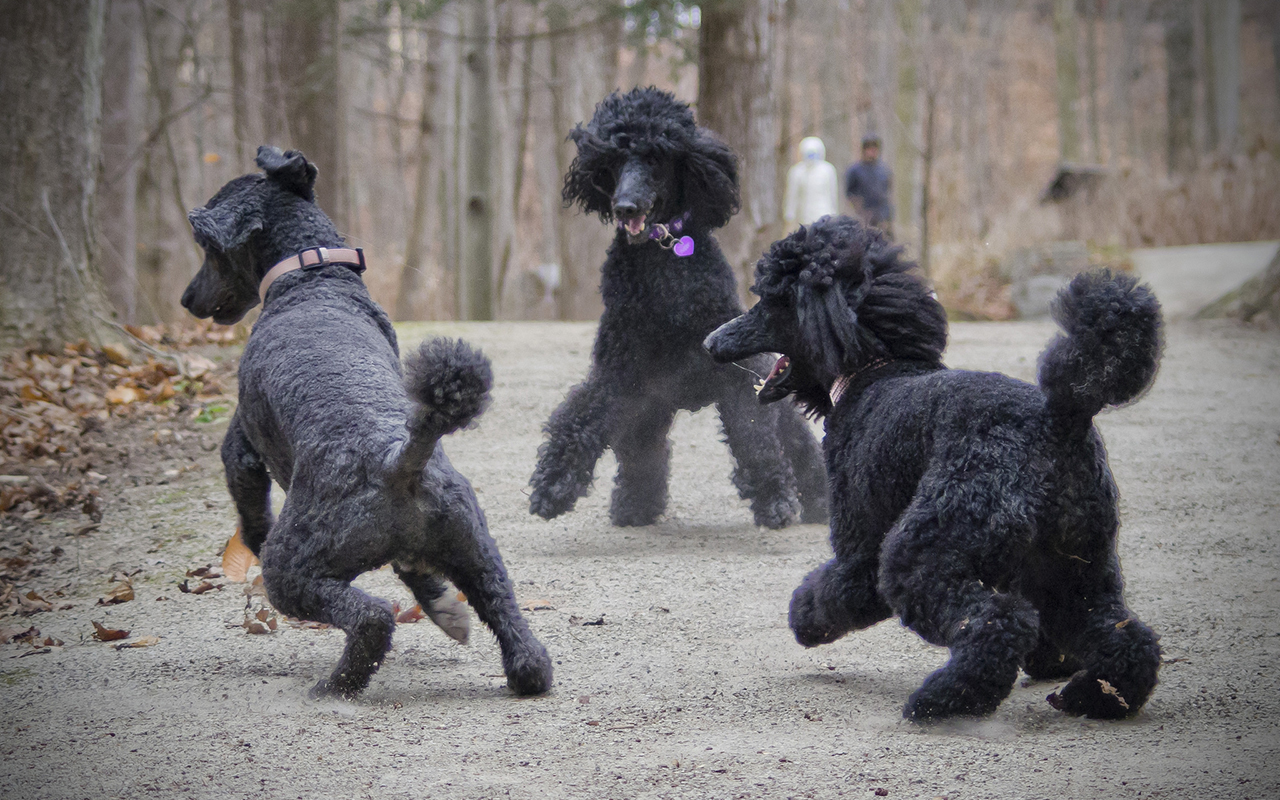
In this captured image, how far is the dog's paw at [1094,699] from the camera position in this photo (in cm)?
301

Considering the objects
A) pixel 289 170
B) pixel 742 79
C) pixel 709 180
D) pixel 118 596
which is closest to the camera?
pixel 289 170

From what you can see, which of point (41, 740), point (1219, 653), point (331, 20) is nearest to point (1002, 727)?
point (1219, 653)

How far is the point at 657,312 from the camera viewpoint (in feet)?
17.7

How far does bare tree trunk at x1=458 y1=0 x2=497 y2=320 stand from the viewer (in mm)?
16781

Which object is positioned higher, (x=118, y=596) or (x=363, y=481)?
(x=363, y=481)

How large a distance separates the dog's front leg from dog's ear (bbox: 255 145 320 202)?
3.06 ft

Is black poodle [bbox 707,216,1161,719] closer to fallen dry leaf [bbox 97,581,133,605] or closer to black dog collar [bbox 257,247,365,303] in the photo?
black dog collar [bbox 257,247,365,303]

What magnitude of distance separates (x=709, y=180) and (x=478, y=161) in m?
12.3

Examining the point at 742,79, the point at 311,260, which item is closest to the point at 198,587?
the point at 311,260

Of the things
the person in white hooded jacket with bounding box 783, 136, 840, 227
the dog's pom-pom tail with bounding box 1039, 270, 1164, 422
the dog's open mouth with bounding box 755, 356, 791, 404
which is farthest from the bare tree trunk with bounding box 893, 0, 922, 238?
the dog's pom-pom tail with bounding box 1039, 270, 1164, 422

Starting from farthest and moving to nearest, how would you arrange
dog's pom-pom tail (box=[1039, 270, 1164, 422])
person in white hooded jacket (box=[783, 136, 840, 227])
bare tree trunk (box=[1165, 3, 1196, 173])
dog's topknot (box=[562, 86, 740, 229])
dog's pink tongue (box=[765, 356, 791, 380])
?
bare tree trunk (box=[1165, 3, 1196, 173])
person in white hooded jacket (box=[783, 136, 840, 227])
dog's topknot (box=[562, 86, 740, 229])
dog's pink tongue (box=[765, 356, 791, 380])
dog's pom-pom tail (box=[1039, 270, 1164, 422])

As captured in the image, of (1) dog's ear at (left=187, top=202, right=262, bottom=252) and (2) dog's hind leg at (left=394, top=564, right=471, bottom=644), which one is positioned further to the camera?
(1) dog's ear at (left=187, top=202, right=262, bottom=252)

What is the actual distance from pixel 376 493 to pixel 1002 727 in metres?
1.89

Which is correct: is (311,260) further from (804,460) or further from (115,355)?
(115,355)
